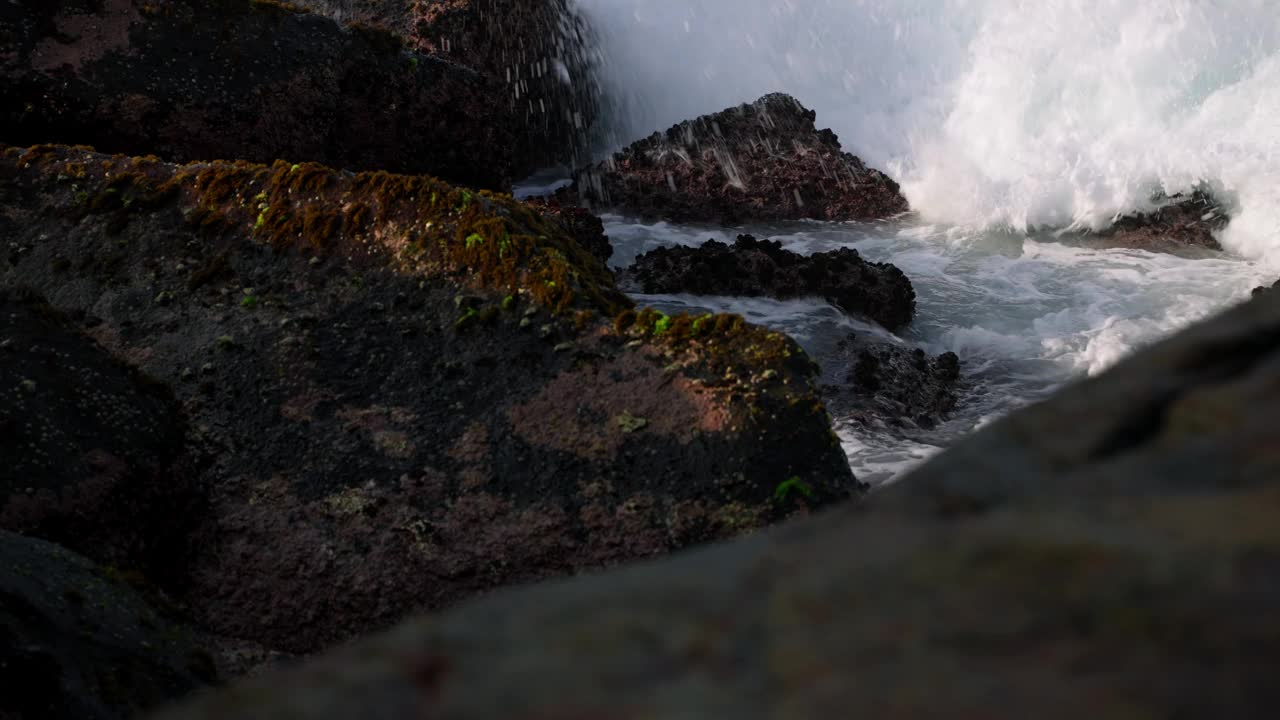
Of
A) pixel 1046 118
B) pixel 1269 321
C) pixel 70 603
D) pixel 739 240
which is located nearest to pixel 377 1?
pixel 739 240

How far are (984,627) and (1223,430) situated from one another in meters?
0.41

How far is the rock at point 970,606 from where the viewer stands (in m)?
0.99

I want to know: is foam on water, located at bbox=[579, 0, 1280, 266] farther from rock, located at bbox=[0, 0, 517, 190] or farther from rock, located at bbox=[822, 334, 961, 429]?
rock, located at bbox=[0, 0, 517, 190]

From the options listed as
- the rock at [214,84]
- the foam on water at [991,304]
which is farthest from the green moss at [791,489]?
the rock at [214,84]

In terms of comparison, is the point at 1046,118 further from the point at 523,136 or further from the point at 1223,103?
the point at 523,136

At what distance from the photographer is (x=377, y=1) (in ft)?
45.2

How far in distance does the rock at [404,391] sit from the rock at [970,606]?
9.37 feet

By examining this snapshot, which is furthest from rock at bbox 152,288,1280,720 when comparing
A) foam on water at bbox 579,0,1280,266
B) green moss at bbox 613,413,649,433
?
foam on water at bbox 579,0,1280,266

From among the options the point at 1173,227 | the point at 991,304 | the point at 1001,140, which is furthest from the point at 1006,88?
the point at 991,304

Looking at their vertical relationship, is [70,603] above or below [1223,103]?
below

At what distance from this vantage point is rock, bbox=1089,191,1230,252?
42.1 feet

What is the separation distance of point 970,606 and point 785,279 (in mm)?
9355

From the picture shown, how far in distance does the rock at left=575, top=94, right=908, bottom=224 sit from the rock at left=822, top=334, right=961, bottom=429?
16.8 ft

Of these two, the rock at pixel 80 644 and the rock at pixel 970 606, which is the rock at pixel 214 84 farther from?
the rock at pixel 970 606
